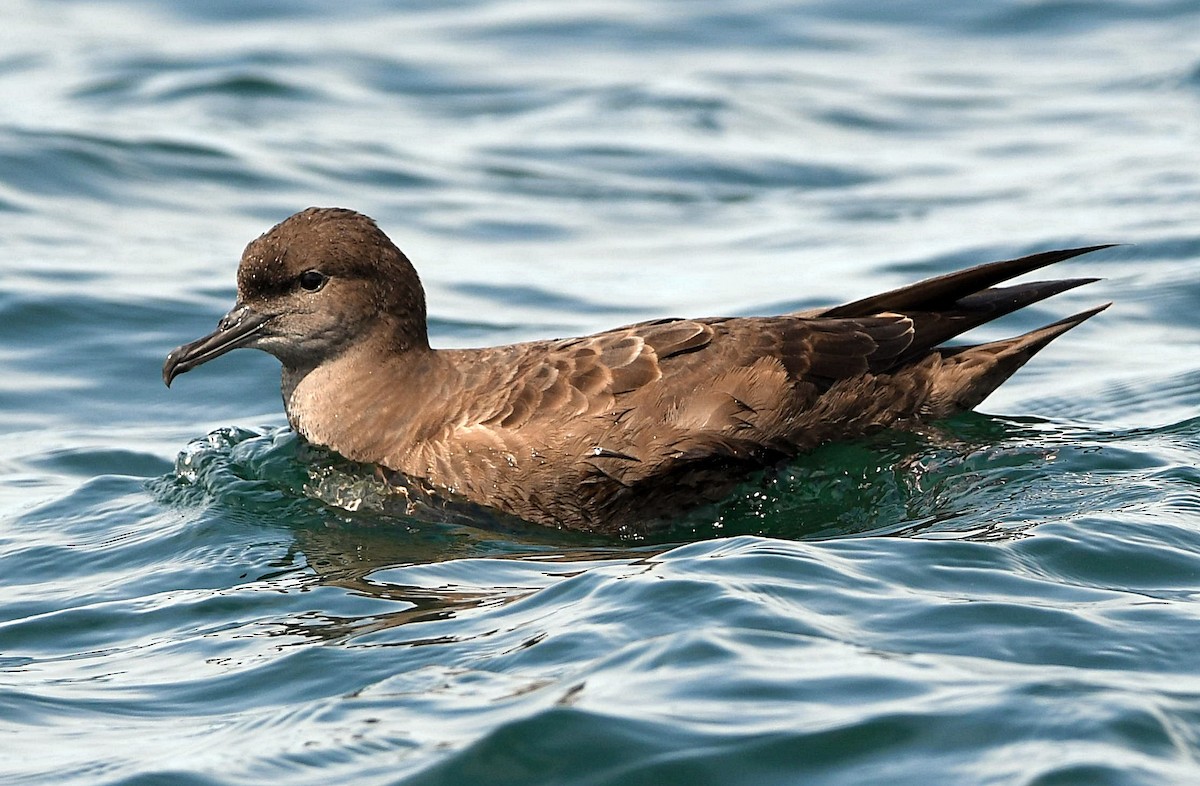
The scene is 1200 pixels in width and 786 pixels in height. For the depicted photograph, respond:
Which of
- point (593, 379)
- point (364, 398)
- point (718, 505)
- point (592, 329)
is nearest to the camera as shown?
point (593, 379)

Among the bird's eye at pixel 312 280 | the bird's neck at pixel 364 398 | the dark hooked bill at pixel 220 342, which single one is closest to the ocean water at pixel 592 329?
the bird's neck at pixel 364 398

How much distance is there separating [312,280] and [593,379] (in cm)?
145

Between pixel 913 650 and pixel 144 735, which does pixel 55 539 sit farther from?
pixel 913 650

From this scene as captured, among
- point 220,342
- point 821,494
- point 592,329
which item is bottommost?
point 821,494

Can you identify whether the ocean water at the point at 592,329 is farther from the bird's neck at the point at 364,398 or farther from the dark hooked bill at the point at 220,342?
the dark hooked bill at the point at 220,342

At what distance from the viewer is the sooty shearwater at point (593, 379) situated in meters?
7.05

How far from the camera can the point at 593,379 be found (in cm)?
708

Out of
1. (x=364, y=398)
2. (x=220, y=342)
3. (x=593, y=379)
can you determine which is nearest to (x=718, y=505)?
(x=593, y=379)

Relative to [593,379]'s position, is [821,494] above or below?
below

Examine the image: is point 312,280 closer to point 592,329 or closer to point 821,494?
point 821,494

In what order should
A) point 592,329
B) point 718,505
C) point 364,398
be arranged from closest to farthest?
point 718,505
point 364,398
point 592,329

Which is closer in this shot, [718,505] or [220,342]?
[718,505]

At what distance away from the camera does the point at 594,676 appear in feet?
16.6

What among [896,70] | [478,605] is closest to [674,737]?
[478,605]
